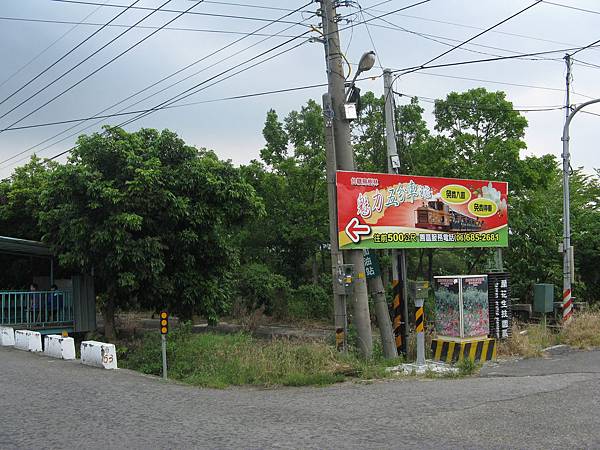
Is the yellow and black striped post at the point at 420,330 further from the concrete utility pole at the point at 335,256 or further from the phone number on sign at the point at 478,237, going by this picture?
the phone number on sign at the point at 478,237

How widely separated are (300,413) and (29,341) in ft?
32.9

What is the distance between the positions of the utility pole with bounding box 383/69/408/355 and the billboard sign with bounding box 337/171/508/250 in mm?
553

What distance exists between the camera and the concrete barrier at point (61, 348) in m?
14.2

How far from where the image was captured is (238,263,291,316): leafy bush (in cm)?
2730

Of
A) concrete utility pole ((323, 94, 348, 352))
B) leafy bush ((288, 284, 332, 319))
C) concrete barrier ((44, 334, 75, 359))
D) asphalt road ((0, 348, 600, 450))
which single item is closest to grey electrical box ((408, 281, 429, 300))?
concrete utility pole ((323, 94, 348, 352))

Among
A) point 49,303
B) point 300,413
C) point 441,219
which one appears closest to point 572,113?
point 441,219

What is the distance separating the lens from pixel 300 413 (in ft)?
27.5

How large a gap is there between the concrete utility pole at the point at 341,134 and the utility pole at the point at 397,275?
1.37 meters

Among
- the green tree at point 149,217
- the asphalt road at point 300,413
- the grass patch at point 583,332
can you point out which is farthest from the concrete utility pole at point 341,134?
the grass patch at point 583,332

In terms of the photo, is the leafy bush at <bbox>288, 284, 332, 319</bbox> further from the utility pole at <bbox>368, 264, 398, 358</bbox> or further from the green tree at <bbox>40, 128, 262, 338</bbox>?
the utility pole at <bbox>368, 264, 398, 358</bbox>

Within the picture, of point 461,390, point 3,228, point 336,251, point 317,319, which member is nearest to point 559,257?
point 317,319

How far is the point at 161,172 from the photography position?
1631 centimetres

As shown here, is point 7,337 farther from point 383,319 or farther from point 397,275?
point 397,275

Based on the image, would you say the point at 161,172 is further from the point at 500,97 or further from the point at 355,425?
the point at 500,97
